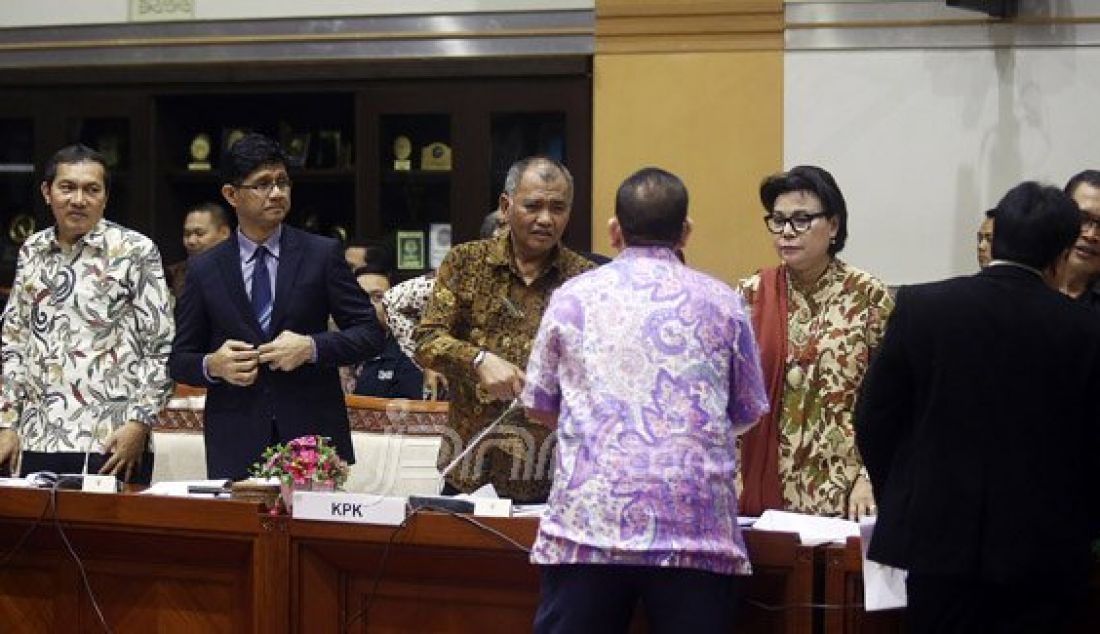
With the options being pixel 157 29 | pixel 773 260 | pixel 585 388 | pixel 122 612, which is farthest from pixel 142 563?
pixel 157 29

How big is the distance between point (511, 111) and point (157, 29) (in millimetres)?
1691

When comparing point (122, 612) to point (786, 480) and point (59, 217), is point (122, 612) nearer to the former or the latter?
point (59, 217)

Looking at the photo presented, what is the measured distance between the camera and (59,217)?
4.56 metres

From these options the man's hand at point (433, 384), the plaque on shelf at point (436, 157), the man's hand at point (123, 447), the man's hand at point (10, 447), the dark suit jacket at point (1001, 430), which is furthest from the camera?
the plaque on shelf at point (436, 157)

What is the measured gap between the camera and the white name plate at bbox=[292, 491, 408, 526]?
381 centimetres

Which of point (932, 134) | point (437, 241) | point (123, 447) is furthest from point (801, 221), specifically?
point (437, 241)

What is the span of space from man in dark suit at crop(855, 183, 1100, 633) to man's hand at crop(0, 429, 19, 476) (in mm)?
2400

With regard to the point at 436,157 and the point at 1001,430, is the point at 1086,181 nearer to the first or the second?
the point at 1001,430

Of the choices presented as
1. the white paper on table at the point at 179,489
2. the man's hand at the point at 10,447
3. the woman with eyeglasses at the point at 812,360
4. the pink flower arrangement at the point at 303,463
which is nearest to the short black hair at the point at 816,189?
the woman with eyeglasses at the point at 812,360

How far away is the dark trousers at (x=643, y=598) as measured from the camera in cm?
319

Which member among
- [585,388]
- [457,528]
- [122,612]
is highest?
[585,388]

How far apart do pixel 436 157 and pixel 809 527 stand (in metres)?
4.46

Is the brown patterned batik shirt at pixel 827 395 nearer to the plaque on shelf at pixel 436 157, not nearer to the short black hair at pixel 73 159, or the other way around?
the short black hair at pixel 73 159

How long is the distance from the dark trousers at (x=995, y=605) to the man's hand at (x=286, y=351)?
166 cm
